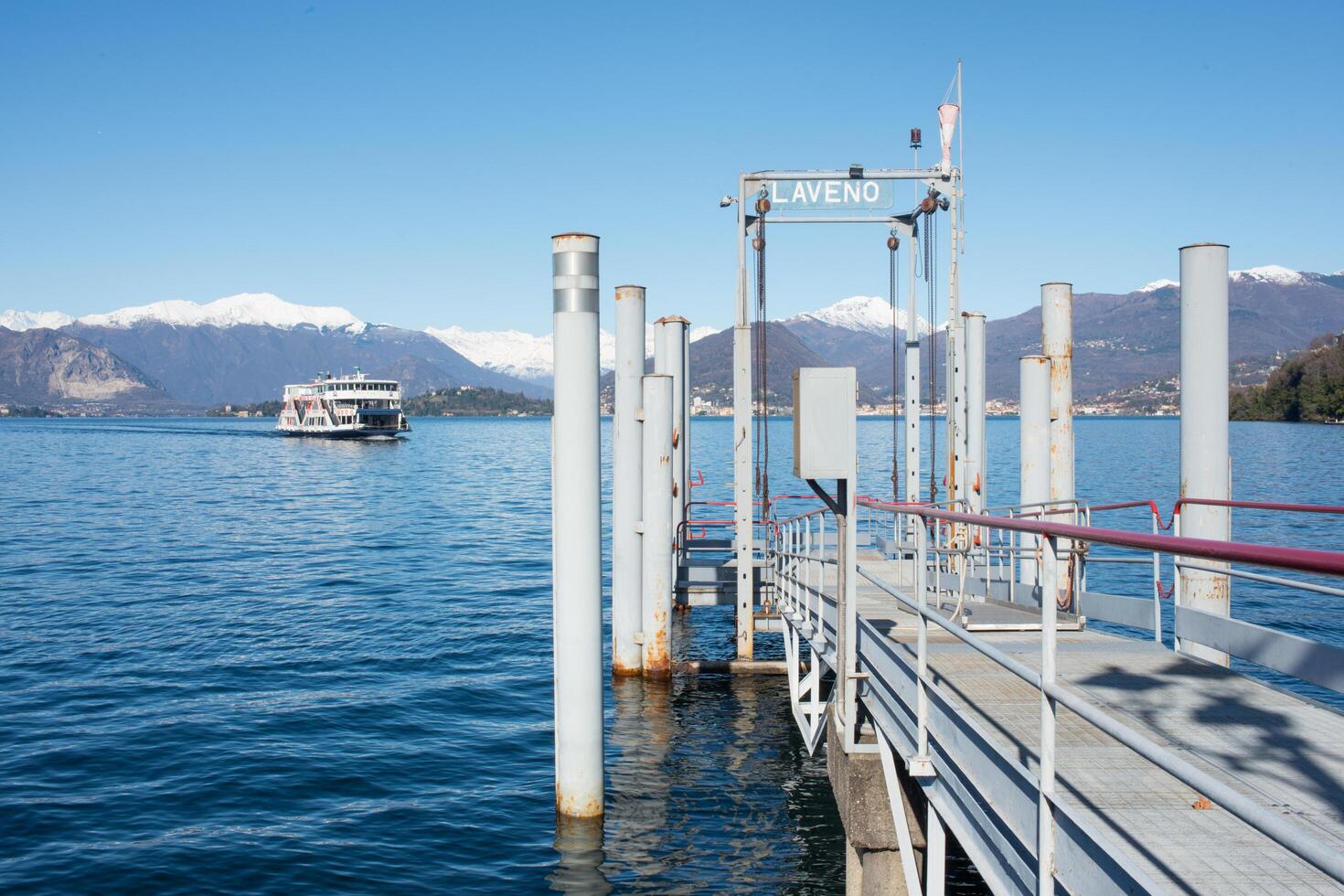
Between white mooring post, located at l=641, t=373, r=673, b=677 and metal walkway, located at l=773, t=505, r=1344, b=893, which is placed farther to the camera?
white mooring post, located at l=641, t=373, r=673, b=677

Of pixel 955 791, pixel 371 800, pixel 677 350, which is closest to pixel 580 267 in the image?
pixel 955 791

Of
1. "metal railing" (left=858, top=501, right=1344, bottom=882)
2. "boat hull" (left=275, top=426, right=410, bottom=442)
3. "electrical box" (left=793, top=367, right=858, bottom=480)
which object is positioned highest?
"boat hull" (left=275, top=426, right=410, bottom=442)

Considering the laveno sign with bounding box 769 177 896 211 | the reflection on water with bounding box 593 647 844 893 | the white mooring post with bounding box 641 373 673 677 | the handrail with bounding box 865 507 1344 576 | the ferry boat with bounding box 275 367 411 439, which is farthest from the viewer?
the ferry boat with bounding box 275 367 411 439

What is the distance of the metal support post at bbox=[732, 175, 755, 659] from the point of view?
50.4ft

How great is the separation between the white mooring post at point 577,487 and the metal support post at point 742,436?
603 centimetres

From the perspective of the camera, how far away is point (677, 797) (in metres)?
12.5

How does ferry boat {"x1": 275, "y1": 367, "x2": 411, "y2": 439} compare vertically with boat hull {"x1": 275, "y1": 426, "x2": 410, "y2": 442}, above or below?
above

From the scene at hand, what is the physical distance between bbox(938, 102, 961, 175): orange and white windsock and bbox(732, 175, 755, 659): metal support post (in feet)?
11.2

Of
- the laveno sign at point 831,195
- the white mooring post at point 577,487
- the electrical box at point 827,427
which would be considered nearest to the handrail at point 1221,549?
the electrical box at point 827,427

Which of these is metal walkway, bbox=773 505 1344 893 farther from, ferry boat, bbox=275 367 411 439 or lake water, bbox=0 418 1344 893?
ferry boat, bbox=275 367 411 439

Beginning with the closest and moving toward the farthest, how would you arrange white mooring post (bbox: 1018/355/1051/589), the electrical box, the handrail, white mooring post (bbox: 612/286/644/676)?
the handrail
the electrical box
white mooring post (bbox: 1018/355/1051/589)
white mooring post (bbox: 612/286/644/676)

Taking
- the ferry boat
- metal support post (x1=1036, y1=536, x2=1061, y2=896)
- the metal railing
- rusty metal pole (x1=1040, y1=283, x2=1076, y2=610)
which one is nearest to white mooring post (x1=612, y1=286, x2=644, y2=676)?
rusty metal pole (x1=1040, y1=283, x2=1076, y2=610)

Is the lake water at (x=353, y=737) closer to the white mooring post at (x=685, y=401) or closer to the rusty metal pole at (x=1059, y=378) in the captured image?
the white mooring post at (x=685, y=401)

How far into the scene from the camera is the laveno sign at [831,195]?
53.7 feet
